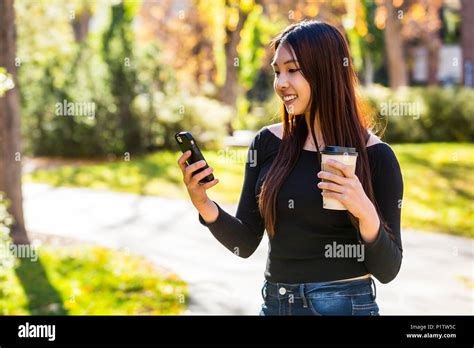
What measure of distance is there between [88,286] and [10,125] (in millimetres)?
2362

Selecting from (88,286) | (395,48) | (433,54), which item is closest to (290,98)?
(88,286)

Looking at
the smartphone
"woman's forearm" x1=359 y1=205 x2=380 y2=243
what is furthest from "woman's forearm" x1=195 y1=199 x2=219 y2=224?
"woman's forearm" x1=359 y1=205 x2=380 y2=243

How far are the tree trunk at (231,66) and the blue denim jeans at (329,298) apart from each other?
18809 mm

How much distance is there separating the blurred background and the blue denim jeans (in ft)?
2.49

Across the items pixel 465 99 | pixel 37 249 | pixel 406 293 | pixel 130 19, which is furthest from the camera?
pixel 465 99

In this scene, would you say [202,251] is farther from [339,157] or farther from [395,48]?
[395,48]

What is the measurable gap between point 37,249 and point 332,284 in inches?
270

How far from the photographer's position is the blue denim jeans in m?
2.72

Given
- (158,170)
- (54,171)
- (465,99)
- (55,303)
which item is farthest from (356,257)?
(465,99)

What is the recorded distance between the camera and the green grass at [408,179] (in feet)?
38.4

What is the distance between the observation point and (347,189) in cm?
246

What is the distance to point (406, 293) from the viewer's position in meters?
7.50
